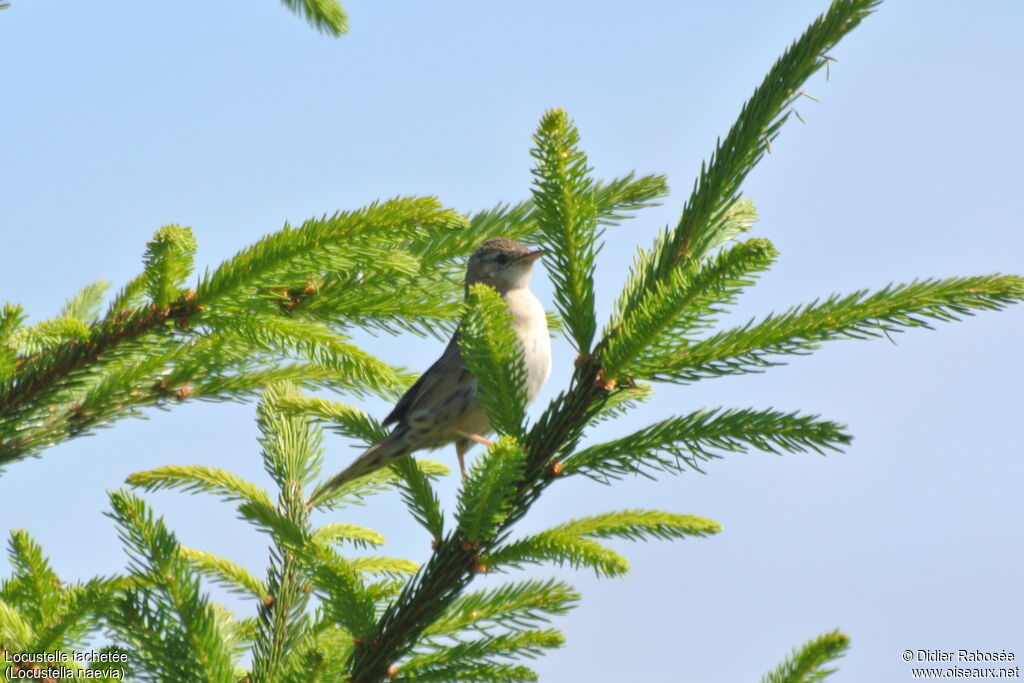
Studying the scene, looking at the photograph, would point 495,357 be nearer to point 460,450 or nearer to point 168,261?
point 168,261

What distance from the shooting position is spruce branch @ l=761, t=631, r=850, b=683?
242cm

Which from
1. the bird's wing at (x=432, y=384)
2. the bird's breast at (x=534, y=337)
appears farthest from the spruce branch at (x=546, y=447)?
the bird's wing at (x=432, y=384)

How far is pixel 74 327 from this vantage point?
3027 mm

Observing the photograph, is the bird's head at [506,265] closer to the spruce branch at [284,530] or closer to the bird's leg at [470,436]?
the bird's leg at [470,436]

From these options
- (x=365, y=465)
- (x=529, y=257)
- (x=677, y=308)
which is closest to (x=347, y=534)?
(x=365, y=465)

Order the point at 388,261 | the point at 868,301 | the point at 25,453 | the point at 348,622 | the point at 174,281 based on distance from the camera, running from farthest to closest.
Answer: the point at 25,453 < the point at 388,261 < the point at 174,281 < the point at 348,622 < the point at 868,301

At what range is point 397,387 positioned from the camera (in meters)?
3.73

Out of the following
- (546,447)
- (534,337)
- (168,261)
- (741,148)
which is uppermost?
(534,337)

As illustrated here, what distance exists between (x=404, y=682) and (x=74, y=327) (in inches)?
55.1

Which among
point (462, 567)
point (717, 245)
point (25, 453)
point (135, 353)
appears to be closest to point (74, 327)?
point (135, 353)

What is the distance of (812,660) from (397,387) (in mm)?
1789

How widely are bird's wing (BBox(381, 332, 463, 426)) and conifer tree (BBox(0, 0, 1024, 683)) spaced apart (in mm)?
1557

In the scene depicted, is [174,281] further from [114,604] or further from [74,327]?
[114,604]

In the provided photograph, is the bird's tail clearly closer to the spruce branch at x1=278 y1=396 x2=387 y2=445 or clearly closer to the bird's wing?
the spruce branch at x1=278 y1=396 x2=387 y2=445
